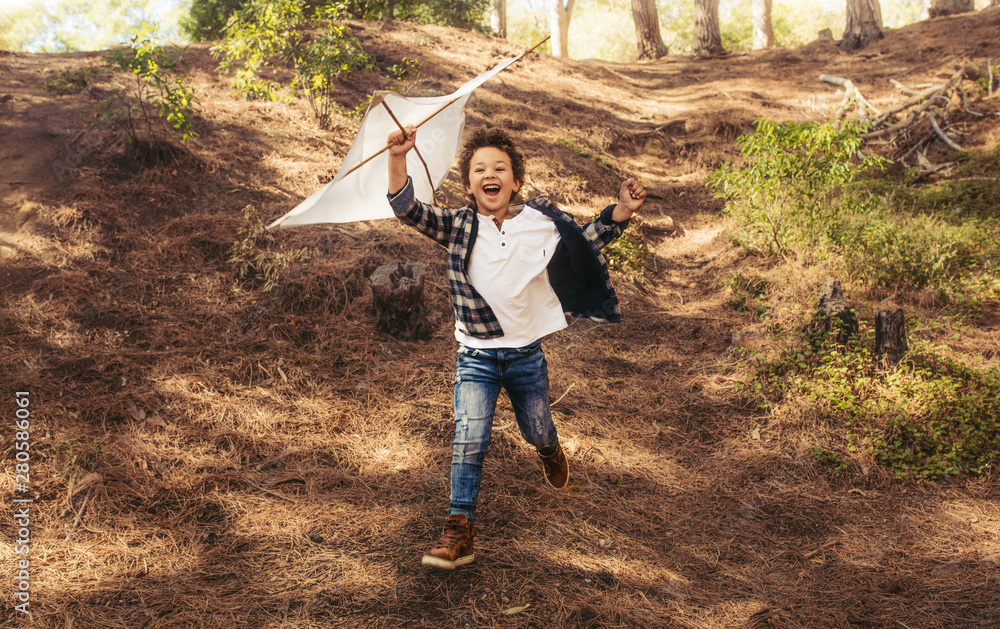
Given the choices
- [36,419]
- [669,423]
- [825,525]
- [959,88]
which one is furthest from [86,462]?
[959,88]

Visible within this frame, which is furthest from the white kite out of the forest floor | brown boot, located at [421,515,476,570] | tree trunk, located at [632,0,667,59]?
tree trunk, located at [632,0,667,59]

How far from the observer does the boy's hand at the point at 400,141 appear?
8.18 feet

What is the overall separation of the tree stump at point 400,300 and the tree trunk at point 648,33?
1509cm

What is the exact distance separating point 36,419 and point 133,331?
0.99m

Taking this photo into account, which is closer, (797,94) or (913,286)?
(913,286)

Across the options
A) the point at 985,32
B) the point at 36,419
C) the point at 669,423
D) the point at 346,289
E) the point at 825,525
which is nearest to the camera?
the point at 825,525

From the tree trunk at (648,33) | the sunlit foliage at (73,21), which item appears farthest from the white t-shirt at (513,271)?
the sunlit foliage at (73,21)

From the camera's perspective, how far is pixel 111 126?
20.2ft

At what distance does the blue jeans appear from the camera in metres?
2.68

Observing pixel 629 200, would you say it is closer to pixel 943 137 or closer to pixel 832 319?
pixel 832 319

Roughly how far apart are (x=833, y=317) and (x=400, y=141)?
3.41 metres

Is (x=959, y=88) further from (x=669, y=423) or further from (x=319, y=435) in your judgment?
(x=319, y=435)

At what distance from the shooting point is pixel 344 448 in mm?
3705

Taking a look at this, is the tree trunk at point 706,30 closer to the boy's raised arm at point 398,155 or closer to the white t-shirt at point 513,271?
the white t-shirt at point 513,271
